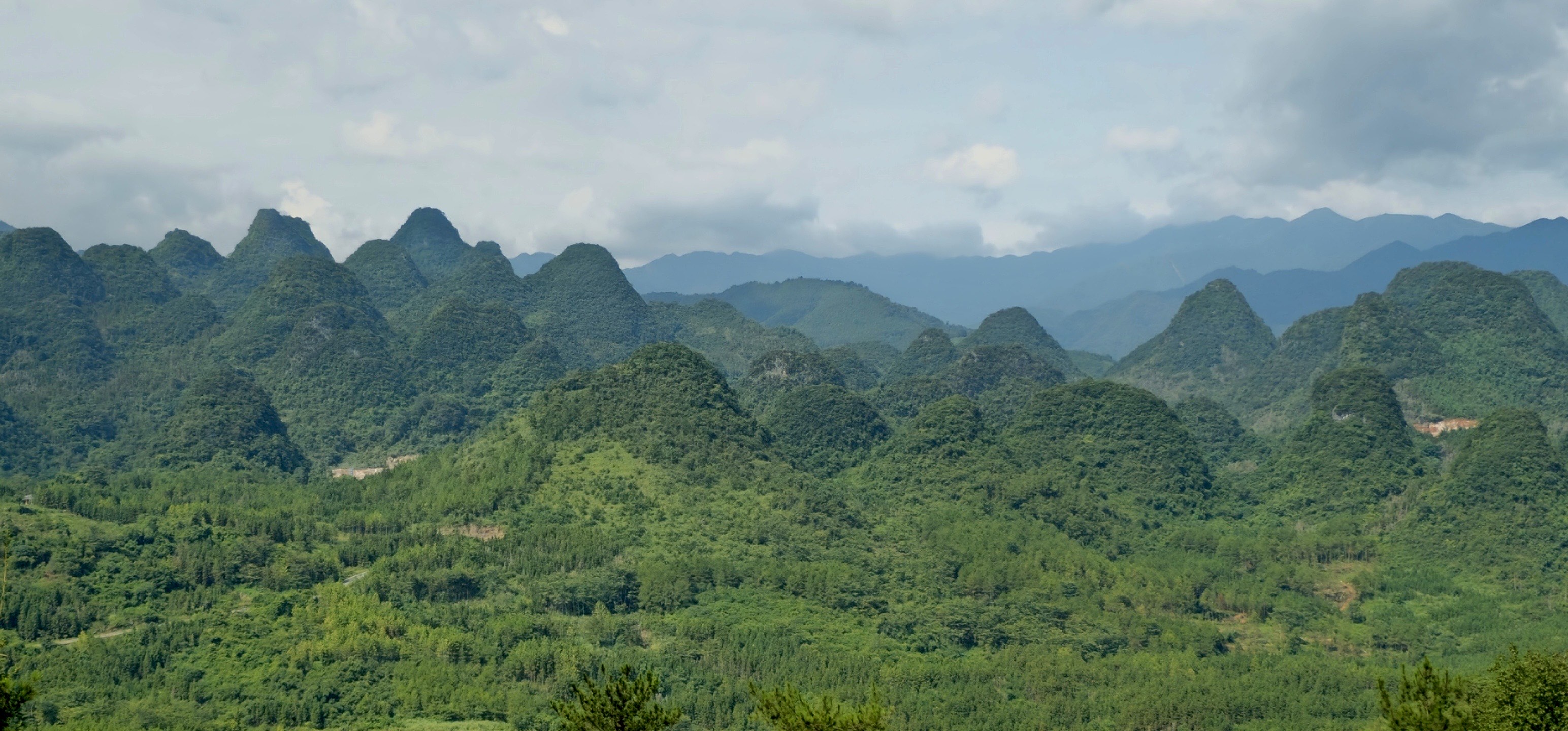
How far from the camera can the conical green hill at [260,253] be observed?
165m

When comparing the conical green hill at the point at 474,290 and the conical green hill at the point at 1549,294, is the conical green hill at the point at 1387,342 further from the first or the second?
Result: the conical green hill at the point at 474,290

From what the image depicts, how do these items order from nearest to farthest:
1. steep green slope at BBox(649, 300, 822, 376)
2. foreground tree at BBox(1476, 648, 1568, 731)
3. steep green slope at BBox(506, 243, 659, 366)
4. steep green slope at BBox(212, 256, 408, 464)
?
foreground tree at BBox(1476, 648, 1568, 731) → steep green slope at BBox(212, 256, 408, 464) → steep green slope at BBox(506, 243, 659, 366) → steep green slope at BBox(649, 300, 822, 376)

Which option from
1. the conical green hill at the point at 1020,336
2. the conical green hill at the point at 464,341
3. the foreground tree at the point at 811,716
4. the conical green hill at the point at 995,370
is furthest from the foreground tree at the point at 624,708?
the conical green hill at the point at 1020,336

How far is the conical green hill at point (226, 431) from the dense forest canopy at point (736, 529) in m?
0.37

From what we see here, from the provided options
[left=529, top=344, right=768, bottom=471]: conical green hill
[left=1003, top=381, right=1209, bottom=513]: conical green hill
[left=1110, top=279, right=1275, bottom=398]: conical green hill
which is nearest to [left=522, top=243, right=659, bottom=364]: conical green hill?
[left=529, top=344, right=768, bottom=471]: conical green hill

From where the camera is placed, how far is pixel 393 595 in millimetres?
62938

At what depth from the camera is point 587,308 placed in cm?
17075

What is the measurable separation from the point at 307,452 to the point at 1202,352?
365ft

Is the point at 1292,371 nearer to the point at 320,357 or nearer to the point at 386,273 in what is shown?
the point at 320,357

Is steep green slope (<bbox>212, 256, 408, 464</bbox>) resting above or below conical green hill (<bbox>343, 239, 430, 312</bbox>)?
below

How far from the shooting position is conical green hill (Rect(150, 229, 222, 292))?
168 metres

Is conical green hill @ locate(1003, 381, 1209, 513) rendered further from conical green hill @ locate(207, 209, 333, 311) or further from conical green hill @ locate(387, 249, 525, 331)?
conical green hill @ locate(207, 209, 333, 311)

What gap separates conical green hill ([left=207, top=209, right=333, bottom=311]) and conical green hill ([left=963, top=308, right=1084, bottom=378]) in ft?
288

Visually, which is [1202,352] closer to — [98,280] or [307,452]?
[307,452]
